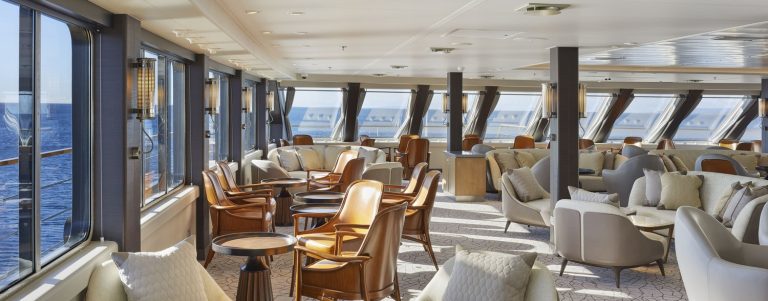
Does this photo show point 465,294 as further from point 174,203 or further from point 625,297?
point 174,203

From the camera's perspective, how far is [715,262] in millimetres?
4262

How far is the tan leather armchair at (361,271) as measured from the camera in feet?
15.0

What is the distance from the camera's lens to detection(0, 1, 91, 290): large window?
135 inches

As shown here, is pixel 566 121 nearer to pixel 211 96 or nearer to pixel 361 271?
pixel 211 96

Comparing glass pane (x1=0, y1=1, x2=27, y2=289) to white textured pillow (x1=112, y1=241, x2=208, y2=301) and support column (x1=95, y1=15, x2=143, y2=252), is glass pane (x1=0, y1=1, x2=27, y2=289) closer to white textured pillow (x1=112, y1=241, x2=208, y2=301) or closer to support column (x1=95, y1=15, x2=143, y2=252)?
white textured pillow (x1=112, y1=241, x2=208, y2=301)

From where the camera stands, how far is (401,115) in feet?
61.2

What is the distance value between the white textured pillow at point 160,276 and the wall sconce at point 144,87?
152cm

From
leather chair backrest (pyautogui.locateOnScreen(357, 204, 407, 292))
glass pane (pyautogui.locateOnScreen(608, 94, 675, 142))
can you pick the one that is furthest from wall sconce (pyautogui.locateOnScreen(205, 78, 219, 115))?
glass pane (pyautogui.locateOnScreen(608, 94, 675, 142))

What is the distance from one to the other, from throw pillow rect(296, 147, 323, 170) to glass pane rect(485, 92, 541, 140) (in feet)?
23.3

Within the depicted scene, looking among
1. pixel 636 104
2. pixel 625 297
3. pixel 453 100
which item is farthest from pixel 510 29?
pixel 636 104

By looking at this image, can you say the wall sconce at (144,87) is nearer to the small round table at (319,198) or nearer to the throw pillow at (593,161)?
the small round table at (319,198)

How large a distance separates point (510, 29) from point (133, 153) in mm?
3772

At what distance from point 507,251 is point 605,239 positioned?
162 centimetres

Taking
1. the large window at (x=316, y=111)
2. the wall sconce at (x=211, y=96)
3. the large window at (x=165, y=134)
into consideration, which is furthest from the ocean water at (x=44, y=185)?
the large window at (x=316, y=111)
